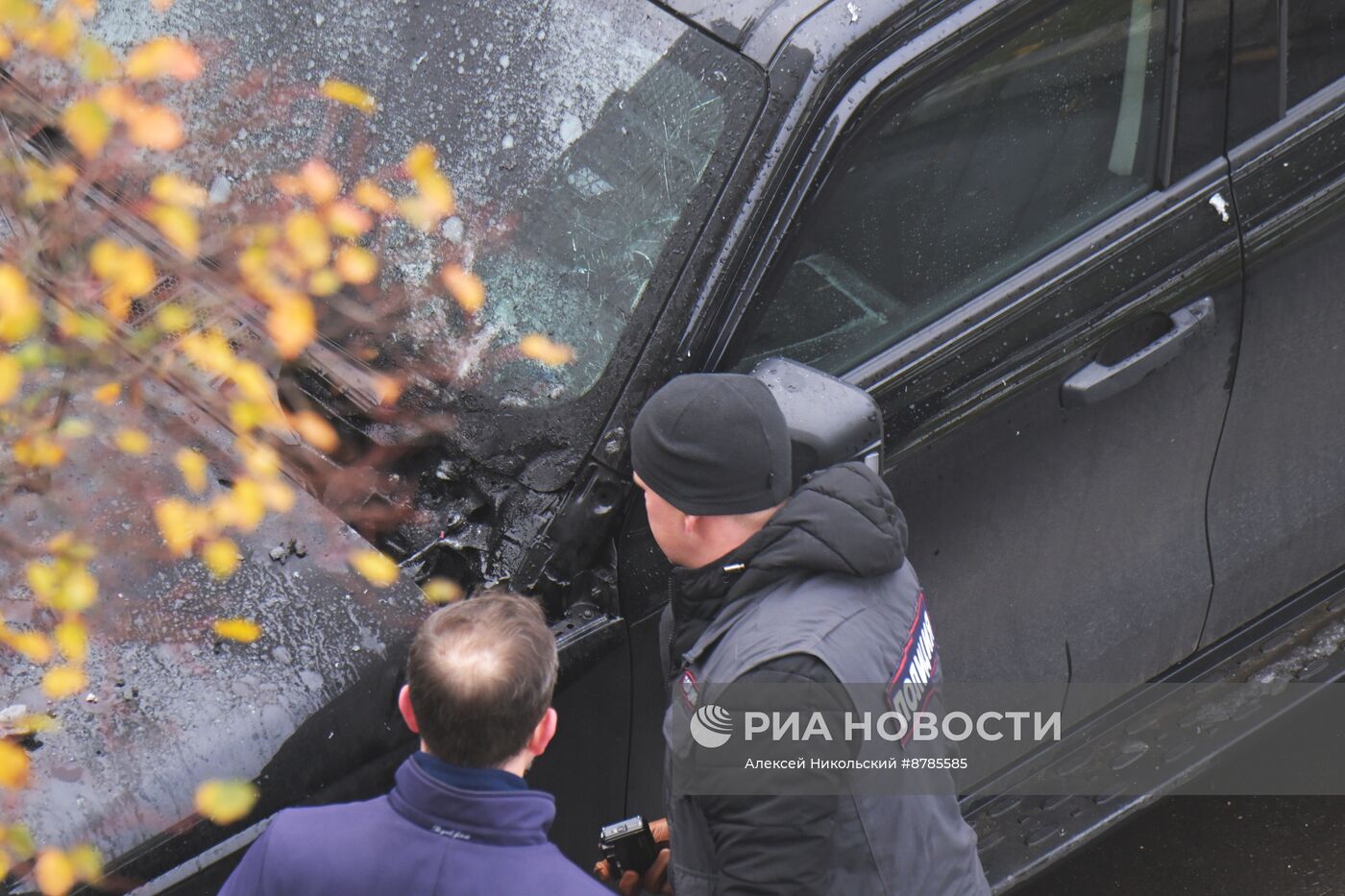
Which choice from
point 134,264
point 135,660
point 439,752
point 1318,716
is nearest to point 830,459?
point 439,752

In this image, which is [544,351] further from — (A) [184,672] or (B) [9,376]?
(B) [9,376]

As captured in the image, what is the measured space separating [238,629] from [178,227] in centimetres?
80

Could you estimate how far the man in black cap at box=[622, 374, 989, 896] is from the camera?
2061 millimetres

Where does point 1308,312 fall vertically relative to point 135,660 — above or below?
above

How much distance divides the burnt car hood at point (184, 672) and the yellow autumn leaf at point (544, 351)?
382mm

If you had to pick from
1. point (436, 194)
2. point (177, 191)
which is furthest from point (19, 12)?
point (436, 194)

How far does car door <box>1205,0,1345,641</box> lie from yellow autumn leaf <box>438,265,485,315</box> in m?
1.32

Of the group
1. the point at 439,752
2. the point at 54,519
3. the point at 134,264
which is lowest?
A: the point at 439,752

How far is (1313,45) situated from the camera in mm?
2926

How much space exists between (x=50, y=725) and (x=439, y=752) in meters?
0.65

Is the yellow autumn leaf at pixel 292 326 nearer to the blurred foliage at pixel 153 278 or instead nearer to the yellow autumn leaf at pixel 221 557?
the blurred foliage at pixel 153 278

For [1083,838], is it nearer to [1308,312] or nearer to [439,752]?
[1308,312]

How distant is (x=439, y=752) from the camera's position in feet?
6.06

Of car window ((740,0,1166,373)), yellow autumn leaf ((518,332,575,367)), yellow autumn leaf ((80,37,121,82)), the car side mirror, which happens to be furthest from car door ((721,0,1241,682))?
yellow autumn leaf ((80,37,121,82))
